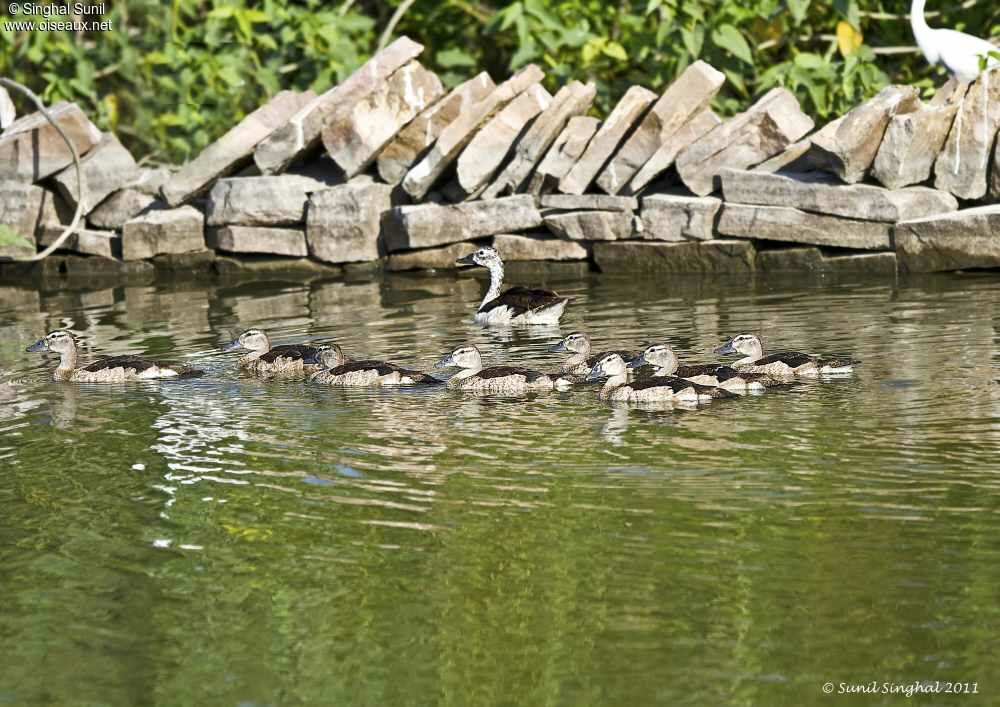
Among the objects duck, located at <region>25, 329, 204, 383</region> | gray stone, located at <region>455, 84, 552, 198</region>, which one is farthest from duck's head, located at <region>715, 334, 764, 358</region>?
gray stone, located at <region>455, 84, 552, 198</region>

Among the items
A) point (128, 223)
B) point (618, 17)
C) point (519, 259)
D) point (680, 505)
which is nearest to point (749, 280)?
point (519, 259)

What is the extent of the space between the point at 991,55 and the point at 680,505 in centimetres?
962

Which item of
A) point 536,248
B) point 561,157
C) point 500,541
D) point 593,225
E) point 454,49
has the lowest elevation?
point 500,541

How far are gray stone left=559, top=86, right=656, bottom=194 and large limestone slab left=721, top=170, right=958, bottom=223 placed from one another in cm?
139

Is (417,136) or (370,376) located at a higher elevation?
(417,136)

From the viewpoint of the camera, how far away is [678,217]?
16.3 metres

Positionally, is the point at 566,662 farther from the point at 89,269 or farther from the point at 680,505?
the point at 89,269

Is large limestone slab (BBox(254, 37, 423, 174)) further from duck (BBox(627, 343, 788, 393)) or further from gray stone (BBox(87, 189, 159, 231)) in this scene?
duck (BBox(627, 343, 788, 393))

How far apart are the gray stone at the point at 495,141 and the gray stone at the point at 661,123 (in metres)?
1.20

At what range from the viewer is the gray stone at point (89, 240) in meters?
18.8

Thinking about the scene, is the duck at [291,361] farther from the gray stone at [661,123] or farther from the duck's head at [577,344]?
the gray stone at [661,123]

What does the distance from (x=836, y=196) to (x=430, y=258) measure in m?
4.45

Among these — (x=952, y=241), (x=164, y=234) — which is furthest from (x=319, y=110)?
(x=952, y=241)

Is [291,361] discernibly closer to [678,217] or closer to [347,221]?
[678,217]
